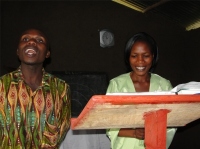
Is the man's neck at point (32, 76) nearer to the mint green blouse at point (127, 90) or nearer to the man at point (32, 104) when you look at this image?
the man at point (32, 104)

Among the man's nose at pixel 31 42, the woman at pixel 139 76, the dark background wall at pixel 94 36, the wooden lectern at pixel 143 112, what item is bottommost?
the wooden lectern at pixel 143 112

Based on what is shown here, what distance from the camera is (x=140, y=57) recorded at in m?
1.75

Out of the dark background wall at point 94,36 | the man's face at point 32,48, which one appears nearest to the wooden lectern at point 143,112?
the man's face at point 32,48

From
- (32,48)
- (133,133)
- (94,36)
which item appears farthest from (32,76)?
(94,36)

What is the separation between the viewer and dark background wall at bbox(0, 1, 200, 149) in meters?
3.40

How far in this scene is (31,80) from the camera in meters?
1.75

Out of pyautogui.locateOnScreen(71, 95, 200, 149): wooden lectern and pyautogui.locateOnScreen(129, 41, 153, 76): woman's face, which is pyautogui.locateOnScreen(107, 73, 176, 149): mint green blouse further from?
pyautogui.locateOnScreen(71, 95, 200, 149): wooden lectern

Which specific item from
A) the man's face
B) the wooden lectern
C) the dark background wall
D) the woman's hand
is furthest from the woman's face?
the dark background wall

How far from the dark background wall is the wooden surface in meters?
2.50

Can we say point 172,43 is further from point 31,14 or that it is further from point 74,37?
point 31,14

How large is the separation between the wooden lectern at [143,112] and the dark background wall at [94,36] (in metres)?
2.52

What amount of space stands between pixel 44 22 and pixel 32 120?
220 centimetres

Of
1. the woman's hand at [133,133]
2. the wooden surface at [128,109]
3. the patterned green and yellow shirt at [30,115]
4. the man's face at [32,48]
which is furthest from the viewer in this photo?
the man's face at [32,48]

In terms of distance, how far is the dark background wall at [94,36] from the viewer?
11.1ft
